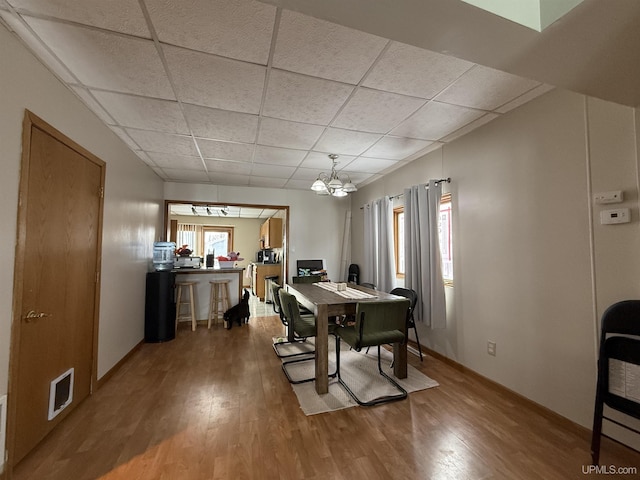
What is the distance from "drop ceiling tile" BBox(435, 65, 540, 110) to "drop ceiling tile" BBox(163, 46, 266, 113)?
145cm

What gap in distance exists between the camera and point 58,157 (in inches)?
77.2

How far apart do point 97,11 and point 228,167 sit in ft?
8.92

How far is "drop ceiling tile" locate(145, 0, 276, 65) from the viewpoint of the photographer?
137 centimetres

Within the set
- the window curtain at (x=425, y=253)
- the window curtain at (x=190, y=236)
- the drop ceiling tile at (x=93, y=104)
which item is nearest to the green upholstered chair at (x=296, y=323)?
the window curtain at (x=425, y=253)

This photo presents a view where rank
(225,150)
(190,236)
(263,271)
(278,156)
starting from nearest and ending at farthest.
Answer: (225,150), (278,156), (263,271), (190,236)

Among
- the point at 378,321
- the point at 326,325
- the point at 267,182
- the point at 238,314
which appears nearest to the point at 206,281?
the point at 238,314

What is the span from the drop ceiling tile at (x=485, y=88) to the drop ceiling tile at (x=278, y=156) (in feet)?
6.00

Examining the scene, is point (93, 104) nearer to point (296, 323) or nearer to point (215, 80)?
point (215, 80)

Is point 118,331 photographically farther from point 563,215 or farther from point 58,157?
point 563,215

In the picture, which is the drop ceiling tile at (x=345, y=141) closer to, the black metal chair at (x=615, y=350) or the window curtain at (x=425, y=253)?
the window curtain at (x=425, y=253)

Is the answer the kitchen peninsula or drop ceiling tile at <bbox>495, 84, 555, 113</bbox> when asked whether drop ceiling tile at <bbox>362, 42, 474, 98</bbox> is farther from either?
the kitchen peninsula

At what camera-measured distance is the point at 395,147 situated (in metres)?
3.33

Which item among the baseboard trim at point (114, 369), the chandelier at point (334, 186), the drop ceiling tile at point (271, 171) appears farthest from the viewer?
the drop ceiling tile at point (271, 171)

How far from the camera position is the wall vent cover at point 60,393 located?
1898mm
